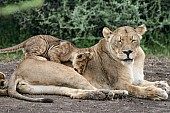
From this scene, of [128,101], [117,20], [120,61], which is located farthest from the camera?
[117,20]

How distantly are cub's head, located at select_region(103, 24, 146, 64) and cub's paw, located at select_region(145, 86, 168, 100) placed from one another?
1.35ft

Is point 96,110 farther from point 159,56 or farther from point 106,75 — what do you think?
point 159,56

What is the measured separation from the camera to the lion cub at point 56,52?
22.2ft

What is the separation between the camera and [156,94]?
247 inches

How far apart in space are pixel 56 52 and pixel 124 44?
90 centimetres

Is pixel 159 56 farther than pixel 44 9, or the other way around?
pixel 44 9

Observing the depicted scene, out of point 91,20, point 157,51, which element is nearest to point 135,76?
point 157,51

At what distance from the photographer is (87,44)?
12109mm


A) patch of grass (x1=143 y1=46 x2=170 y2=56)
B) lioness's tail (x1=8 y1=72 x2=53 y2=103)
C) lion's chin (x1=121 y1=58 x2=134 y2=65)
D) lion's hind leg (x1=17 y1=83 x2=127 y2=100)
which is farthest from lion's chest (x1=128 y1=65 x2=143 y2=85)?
patch of grass (x1=143 y1=46 x2=170 y2=56)

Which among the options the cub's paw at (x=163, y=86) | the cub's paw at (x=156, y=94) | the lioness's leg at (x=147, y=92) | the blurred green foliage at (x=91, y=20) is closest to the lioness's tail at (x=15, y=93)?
the lioness's leg at (x=147, y=92)

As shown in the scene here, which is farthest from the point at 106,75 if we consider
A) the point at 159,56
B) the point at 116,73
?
the point at 159,56

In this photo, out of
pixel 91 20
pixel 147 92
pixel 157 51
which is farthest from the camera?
pixel 91 20

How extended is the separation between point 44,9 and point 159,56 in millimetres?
2979

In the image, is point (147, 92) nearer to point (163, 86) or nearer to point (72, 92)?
point (163, 86)
